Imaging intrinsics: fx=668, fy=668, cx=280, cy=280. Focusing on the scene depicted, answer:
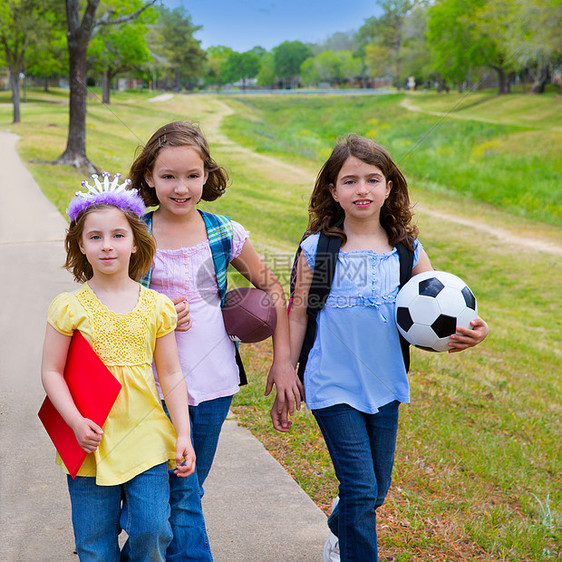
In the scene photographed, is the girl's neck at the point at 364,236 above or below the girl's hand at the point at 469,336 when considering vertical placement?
above

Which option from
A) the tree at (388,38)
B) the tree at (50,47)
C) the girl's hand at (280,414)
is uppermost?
the tree at (388,38)

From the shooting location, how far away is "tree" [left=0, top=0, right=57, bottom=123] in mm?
25469

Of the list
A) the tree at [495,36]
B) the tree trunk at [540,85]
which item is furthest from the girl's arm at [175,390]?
the tree trunk at [540,85]

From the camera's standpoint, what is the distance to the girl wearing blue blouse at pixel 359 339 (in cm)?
247

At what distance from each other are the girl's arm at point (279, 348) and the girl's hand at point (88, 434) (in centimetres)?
79

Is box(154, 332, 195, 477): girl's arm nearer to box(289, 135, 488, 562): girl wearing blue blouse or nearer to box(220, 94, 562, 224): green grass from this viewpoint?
box(289, 135, 488, 562): girl wearing blue blouse

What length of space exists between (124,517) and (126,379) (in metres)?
0.45

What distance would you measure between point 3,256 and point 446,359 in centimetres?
501

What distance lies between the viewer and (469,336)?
103 inches

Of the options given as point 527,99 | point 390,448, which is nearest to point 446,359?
point 390,448

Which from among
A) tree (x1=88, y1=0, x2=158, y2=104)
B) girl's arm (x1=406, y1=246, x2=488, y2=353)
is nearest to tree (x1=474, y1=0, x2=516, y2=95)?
tree (x1=88, y1=0, x2=158, y2=104)

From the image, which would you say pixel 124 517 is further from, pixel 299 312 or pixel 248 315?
pixel 299 312

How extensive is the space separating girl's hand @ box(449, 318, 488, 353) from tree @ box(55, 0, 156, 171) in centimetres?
1439

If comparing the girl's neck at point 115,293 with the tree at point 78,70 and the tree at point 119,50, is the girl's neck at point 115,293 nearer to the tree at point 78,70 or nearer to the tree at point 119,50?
the tree at point 78,70
